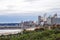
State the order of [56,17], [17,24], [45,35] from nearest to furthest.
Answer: [45,35], [56,17], [17,24]

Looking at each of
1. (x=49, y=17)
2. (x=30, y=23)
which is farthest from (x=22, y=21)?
(x=49, y=17)

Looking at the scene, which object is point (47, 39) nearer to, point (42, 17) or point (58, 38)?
point (58, 38)

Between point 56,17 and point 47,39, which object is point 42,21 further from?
point 47,39

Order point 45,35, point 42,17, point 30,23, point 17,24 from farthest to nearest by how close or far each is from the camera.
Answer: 1. point 17,24
2. point 30,23
3. point 42,17
4. point 45,35

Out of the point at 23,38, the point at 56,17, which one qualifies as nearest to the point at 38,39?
the point at 23,38

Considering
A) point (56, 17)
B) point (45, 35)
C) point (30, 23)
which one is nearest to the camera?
point (45, 35)

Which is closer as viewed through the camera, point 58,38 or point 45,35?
point 58,38

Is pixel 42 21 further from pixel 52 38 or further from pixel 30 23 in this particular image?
pixel 52 38

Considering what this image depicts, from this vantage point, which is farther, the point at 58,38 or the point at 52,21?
the point at 52,21

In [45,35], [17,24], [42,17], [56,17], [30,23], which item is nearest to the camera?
[45,35]
